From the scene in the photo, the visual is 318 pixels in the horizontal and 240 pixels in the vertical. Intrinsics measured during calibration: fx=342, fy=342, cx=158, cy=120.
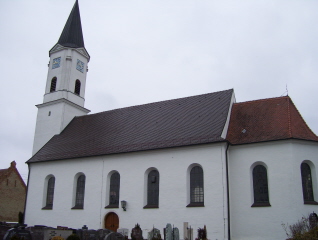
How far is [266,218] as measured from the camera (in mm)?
18484

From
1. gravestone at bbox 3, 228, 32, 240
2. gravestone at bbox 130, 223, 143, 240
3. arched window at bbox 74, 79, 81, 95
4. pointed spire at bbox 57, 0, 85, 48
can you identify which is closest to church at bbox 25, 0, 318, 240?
gravestone at bbox 130, 223, 143, 240

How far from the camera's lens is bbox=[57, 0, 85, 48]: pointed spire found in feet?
105

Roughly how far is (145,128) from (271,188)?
32.0 ft

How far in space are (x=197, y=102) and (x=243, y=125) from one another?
459 centimetres

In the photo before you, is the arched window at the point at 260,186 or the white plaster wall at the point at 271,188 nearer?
the white plaster wall at the point at 271,188

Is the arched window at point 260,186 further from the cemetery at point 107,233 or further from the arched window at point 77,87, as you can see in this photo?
the arched window at point 77,87

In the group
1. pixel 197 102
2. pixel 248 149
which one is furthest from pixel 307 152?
pixel 197 102

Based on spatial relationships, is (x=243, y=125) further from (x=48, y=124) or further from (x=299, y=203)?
(x=48, y=124)

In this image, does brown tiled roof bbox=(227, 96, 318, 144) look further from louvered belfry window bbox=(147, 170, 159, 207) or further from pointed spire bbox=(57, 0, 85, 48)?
pointed spire bbox=(57, 0, 85, 48)

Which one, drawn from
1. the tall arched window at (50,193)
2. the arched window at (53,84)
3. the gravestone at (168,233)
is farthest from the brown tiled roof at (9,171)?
the gravestone at (168,233)

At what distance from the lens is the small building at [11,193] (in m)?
33.7

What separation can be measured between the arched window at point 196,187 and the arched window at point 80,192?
8.42m

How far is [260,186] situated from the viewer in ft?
63.9

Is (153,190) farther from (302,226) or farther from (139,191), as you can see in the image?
(302,226)
